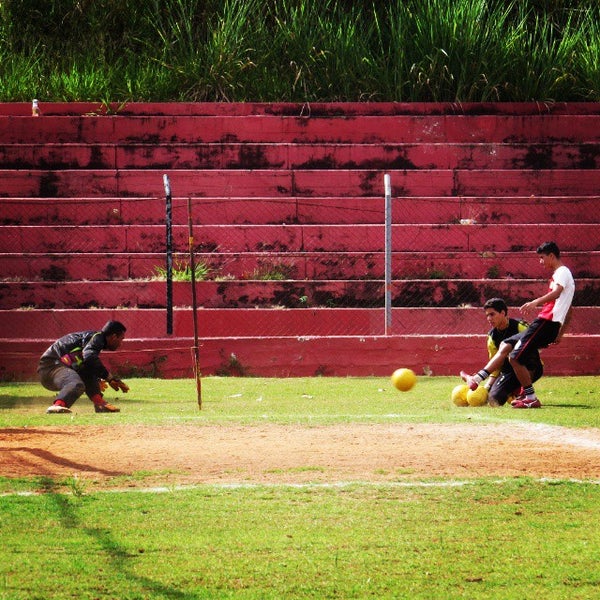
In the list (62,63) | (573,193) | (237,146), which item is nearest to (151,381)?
(237,146)

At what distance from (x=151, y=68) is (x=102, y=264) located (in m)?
6.37

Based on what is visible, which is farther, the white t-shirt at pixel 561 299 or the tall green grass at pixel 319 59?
the tall green grass at pixel 319 59

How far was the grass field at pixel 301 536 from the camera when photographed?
5.11 meters

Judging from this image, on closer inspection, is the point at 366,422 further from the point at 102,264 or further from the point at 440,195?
the point at 440,195

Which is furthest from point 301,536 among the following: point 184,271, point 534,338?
point 184,271

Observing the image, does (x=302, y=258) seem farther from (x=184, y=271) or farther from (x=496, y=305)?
(x=496, y=305)

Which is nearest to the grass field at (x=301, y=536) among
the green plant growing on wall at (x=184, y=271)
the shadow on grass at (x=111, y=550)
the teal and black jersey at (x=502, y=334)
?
the shadow on grass at (x=111, y=550)

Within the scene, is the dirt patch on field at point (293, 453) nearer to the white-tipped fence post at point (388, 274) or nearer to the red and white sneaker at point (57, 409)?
the red and white sneaker at point (57, 409)

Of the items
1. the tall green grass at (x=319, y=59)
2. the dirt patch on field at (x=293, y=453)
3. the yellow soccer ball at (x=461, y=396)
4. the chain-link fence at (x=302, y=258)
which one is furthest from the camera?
the tall green grass at (x=319, y=59)

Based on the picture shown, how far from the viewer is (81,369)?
39.1 ft

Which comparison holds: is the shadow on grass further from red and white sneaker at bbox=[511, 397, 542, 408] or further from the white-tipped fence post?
the white-tipped fence post

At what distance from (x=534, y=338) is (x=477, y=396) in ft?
2.68

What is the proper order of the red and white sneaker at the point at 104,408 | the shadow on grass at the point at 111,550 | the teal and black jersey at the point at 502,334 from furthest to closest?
the teal and black jersey at the point at 502,334 → the red and white sneaker at the point at 104,408 → the shadow on grass at the point at 111,550

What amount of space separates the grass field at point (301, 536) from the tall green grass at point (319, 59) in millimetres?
12897
